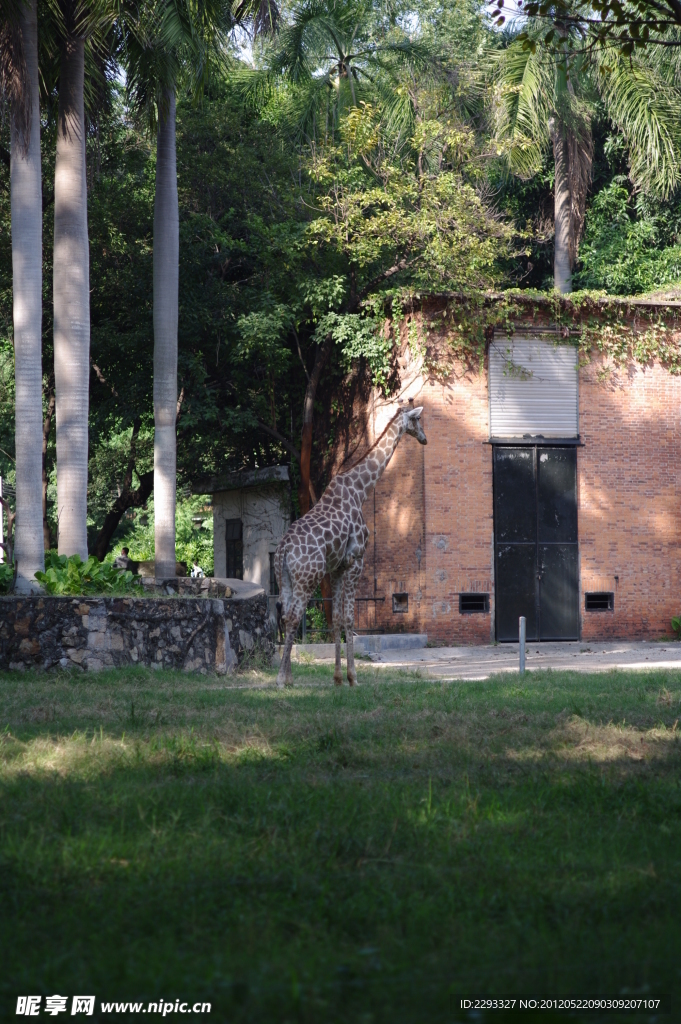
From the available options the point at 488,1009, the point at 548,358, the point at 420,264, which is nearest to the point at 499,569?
the point at 548,358

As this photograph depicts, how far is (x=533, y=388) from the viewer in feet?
75.6

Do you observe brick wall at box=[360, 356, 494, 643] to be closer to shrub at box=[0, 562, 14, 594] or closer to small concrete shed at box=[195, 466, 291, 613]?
small concrete shed at box=[195, 466, 291, 613]

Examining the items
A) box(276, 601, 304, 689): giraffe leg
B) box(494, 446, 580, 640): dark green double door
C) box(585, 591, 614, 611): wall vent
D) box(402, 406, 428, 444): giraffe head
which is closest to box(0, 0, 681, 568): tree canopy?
box(494, 446, 580, 640): dark green double door

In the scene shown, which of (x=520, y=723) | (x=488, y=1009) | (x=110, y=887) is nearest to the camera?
(x=488, y=1009)

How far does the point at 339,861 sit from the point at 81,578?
1043 centimetres

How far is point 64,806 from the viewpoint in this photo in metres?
5.50

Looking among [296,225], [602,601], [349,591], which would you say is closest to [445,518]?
[602,601]

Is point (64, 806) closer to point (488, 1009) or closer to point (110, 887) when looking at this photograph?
point (110, 887)

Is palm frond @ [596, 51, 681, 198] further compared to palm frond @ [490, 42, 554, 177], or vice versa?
palm frond @ [596, 51, 681, 198]

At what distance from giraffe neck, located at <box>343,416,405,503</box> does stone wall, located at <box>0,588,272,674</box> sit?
2.31m

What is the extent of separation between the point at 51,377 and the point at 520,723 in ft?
69.6

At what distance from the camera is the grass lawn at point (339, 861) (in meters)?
3.44

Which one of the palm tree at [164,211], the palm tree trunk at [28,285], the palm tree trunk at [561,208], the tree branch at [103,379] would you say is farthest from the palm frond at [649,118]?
the palm tree trunk at [28,285]

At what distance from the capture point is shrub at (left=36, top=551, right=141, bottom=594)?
14.2m
